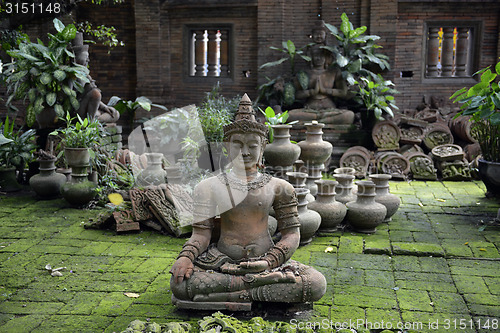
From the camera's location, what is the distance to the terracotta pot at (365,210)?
6180 millimetres

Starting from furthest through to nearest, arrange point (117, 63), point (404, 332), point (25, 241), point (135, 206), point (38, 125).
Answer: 1. point (117, 63)
2. point (38, 125)
3. point (135, 206)
4. point (25, 241)
5. point (404, 332)

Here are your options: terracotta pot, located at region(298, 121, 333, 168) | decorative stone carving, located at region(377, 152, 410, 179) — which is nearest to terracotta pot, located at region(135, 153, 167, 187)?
terracotta pot, located at region(298, 121, 333, 168)

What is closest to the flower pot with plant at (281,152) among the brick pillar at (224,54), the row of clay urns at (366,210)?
the row of clay urns at (366,210)

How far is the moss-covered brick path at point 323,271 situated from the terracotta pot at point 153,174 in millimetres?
779

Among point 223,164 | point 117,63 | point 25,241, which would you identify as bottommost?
point 25,241

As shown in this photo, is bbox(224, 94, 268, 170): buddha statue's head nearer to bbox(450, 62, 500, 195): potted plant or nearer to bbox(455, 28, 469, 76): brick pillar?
bbox(450, 62, 500, 195): potted plant

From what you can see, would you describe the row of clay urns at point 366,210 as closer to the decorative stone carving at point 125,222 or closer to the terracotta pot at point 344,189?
the terracotta pot at point 344,189

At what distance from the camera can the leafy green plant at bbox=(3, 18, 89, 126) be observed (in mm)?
7914

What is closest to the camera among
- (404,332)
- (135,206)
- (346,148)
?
(404,332)

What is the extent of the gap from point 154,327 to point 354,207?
11.0 feet

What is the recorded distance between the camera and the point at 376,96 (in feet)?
33.9

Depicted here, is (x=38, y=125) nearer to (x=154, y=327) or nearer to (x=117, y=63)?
(x=117, y=63)

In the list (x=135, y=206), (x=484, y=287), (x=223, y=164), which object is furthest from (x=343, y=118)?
(x=484, y=287)

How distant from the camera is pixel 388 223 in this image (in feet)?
22.0
